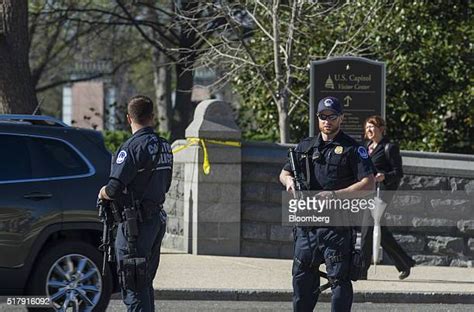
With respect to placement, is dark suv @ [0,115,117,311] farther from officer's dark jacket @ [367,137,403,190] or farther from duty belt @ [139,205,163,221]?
officer's dark jacket @ [367,137,403,190]

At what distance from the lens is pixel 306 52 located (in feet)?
58.7

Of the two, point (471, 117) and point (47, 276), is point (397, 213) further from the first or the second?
point (47, 276)

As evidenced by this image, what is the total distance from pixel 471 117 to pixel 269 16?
143 inches

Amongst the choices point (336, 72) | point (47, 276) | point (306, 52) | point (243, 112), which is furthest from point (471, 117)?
point (47, 276)

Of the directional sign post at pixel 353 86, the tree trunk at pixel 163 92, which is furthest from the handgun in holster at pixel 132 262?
the tree trunk at pixel 163 92

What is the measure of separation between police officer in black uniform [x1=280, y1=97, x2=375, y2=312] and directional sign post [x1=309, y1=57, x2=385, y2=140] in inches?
208

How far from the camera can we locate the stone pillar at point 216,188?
1364cm

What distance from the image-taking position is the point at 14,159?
8883mm

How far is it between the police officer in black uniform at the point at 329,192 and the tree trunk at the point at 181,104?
15250 mm

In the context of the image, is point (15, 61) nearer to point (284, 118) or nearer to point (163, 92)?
point (284, 118)

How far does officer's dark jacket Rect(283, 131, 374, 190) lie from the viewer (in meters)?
7.77

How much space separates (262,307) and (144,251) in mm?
3398

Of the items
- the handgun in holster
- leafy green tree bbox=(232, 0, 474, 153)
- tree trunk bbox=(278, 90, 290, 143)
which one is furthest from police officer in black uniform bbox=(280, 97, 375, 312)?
leafy green tree bbox=(232, 0, 474, 153)

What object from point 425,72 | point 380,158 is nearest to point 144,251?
point 380,158
